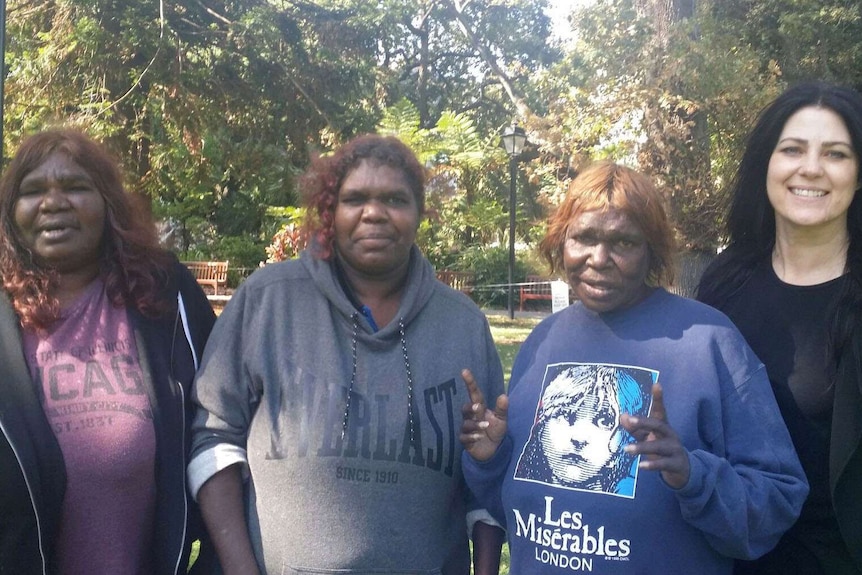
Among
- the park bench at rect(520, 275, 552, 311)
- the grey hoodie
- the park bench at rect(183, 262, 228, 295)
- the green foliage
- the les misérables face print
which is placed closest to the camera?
the les misérables face print

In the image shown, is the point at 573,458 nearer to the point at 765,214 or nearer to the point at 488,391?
the point at 488,391

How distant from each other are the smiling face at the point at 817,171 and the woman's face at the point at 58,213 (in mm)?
2156

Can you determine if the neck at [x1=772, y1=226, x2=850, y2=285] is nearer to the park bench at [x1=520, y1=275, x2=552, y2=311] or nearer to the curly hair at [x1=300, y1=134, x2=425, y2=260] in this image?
the curly hair at [x1=300, y1=134, x2=425, y2=260]

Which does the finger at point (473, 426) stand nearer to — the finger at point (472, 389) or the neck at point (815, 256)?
the finger at point (472, 389)

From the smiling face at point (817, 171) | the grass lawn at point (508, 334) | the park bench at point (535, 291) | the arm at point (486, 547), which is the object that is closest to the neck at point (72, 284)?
the arm at point (486, 547)

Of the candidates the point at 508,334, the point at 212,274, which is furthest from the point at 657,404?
the point at 212,274

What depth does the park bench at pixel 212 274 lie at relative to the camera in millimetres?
17438

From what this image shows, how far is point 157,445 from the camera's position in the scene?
91.2 inches

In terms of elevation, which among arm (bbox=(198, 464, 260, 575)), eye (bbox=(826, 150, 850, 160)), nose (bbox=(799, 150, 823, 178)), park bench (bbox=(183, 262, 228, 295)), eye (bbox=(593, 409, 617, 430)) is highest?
eye (bbox=(826, 150, 850, 160))

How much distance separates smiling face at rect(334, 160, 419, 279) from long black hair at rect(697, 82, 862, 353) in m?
1.08

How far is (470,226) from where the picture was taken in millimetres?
22656

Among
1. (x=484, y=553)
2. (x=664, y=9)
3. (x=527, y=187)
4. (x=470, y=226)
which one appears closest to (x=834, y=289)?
(x=484, y=553)

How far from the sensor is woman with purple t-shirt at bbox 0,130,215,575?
2.16 m

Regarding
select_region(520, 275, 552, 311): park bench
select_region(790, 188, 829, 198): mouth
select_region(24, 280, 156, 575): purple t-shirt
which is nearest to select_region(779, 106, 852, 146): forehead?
select_region(790, 188, 829, 198): mouth
